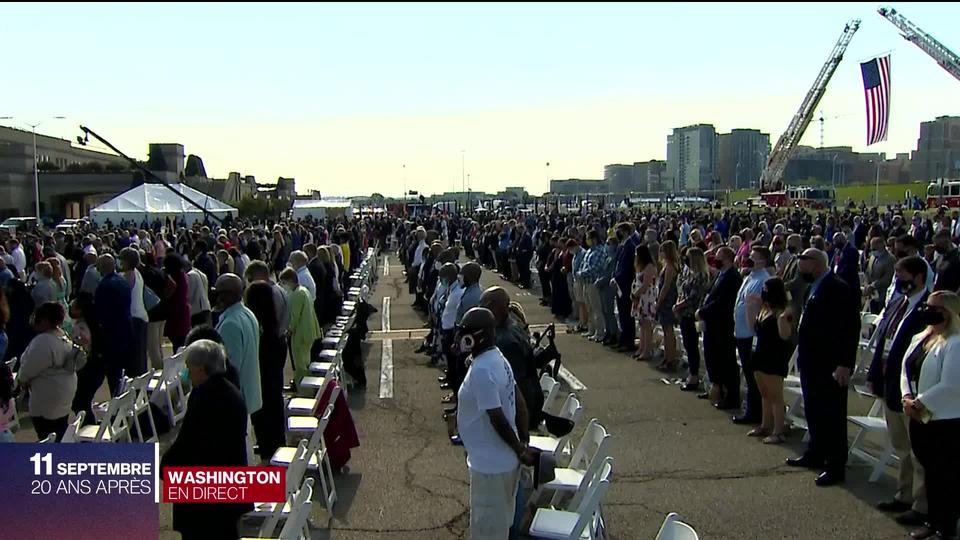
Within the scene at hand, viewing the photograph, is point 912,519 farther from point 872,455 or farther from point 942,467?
point 872,455

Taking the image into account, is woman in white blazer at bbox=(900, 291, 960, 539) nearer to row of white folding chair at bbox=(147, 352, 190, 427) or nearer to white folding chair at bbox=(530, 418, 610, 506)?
white folding chair at bbox=(530, 418, 610, 506)

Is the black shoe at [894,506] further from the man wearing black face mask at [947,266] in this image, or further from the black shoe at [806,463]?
the man wearing black face mask at [947,266]

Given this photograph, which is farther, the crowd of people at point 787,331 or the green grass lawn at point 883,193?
the green grass lawn at point 883,193

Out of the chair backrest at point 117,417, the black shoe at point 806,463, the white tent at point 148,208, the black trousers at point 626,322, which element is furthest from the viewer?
the white tent at point 148,208

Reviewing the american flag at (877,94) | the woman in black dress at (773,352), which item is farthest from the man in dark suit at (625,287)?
the american flag at (877,94)

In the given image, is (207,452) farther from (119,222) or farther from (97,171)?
(97,171)

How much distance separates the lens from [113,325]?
26.8ft

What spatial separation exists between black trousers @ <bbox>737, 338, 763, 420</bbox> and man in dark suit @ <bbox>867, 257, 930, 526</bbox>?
1.89 m

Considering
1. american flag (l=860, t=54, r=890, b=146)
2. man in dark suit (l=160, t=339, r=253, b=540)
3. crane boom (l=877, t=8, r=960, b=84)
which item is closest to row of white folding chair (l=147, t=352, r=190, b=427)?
man in dark suit (l=160, t=339, r=253, b=540)

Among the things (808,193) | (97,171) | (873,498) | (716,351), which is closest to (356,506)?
(873,498)

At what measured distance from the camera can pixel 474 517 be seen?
174 inches

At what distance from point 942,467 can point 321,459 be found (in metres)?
4.34

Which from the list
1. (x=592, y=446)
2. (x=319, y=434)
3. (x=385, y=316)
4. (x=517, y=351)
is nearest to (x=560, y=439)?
(x=592, y=446)

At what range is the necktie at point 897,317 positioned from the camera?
6.47 metres
